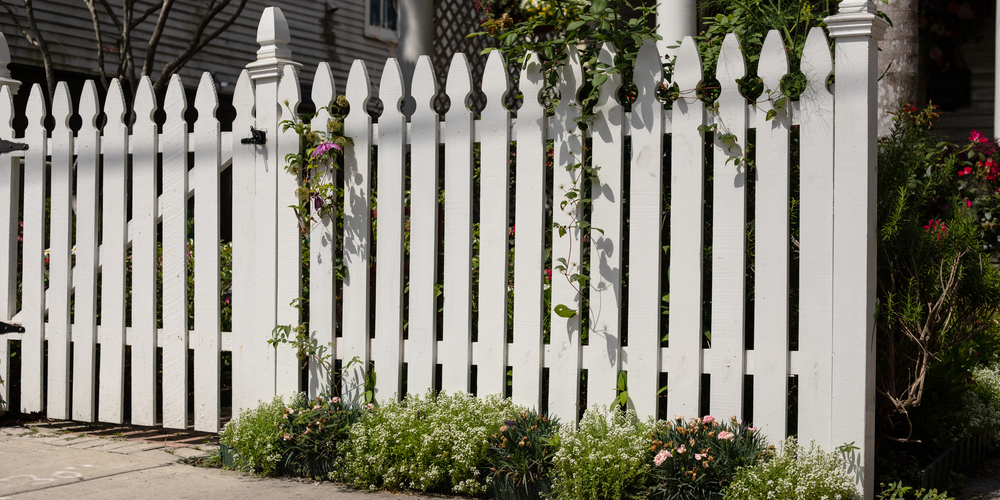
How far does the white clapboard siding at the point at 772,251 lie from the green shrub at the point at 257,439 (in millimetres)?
1945

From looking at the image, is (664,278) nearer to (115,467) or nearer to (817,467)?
(817,467)

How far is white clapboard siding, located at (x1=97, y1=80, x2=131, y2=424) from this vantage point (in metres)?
4.33

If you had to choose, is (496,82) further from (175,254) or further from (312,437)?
(175,254)

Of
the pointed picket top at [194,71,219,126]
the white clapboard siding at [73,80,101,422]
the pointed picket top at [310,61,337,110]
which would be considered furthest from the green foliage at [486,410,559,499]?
the white clapboard siding at [73,80,101,422]

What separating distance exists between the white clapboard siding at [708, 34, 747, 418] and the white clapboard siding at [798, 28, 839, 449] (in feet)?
0.66

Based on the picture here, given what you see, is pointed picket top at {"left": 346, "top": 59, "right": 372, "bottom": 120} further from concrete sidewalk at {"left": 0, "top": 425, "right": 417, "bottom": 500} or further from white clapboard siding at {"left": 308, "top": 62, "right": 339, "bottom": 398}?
concrete sidewalk at {"left": 0, "top": 425, "right": 417, "bottom": 500}

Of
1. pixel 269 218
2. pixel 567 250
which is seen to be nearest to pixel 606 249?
pixel 567 250

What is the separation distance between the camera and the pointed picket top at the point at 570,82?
3.45 meters

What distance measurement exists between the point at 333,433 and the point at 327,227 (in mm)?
877

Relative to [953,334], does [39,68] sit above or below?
above

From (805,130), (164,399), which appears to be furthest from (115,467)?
(805,130)

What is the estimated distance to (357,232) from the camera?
12.5 ft

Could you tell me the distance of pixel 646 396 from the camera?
3.32m

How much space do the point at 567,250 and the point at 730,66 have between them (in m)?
0.91
